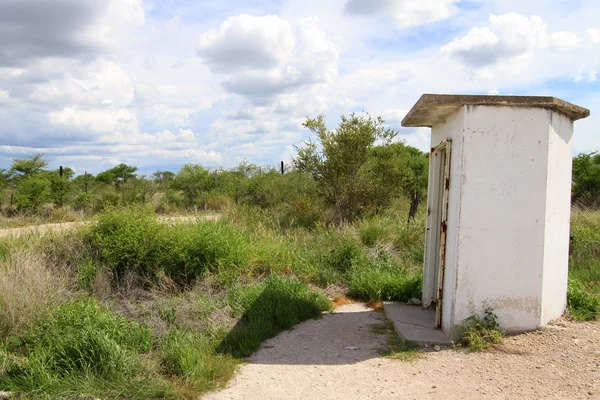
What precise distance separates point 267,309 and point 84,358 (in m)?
2.49

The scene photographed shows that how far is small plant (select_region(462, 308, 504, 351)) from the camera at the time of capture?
17.2 ft

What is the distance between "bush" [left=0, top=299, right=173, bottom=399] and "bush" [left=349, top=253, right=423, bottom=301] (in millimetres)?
3585

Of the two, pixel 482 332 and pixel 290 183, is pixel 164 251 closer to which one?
pixel 482 332

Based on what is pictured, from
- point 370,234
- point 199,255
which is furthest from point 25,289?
point 370,234

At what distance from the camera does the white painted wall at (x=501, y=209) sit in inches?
212

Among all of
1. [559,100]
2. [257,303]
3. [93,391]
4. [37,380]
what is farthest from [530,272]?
[37,380]

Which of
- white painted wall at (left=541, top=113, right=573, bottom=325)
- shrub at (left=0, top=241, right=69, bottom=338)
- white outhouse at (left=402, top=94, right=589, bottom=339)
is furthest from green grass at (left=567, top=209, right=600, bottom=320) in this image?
shrub at (left=0, top=241, right=69, bottom=338)

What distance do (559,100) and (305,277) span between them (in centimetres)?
492

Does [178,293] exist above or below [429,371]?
above

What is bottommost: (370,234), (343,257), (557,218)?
(343,257)

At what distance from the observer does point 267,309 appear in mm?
6645

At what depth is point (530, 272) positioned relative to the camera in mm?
5422

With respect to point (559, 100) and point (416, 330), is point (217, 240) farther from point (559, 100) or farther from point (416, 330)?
point (559, 100)

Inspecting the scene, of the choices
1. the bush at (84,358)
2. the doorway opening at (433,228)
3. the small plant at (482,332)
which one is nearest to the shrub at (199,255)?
the bush at (84,358)
